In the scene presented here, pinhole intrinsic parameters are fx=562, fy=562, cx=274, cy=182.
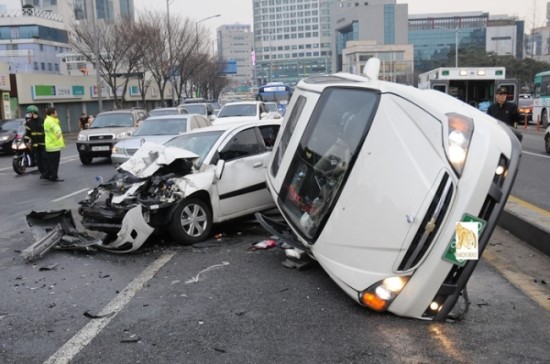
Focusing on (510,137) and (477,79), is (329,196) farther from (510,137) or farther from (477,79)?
(477,79)

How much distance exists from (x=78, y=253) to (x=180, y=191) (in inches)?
57.6

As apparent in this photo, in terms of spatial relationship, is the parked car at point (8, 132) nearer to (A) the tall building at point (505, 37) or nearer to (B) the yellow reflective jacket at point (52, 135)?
(B) the yellow reflective jacket at point (52, 135)

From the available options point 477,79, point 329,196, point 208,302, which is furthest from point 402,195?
point 477,79

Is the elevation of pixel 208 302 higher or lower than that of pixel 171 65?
lower

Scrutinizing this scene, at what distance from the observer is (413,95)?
14.5 feet

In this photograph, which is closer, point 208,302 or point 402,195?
point 402,195

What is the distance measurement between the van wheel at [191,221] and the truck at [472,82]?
16.2m

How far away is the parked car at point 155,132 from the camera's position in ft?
47.1

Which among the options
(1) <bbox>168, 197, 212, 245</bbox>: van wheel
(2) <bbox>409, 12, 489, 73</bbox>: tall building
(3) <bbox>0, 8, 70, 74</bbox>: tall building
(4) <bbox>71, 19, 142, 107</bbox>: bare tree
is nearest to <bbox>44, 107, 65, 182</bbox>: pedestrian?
(1) <bbox>168, 197, 212, 245</bbox>: van wheel

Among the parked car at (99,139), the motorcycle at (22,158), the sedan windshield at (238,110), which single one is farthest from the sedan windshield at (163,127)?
the sedan windshield at (238,110)

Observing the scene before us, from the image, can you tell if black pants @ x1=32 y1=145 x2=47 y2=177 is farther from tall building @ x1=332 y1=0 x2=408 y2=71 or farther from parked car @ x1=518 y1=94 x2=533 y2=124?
tall building @ x1=332 y1=0 x2=408 y2=71

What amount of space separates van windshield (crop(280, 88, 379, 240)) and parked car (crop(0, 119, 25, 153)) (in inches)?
817

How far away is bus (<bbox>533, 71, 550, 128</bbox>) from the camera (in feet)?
82.7

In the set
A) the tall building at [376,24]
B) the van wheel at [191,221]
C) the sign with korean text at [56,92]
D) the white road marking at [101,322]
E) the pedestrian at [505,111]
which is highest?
the tall building at [376,24]
